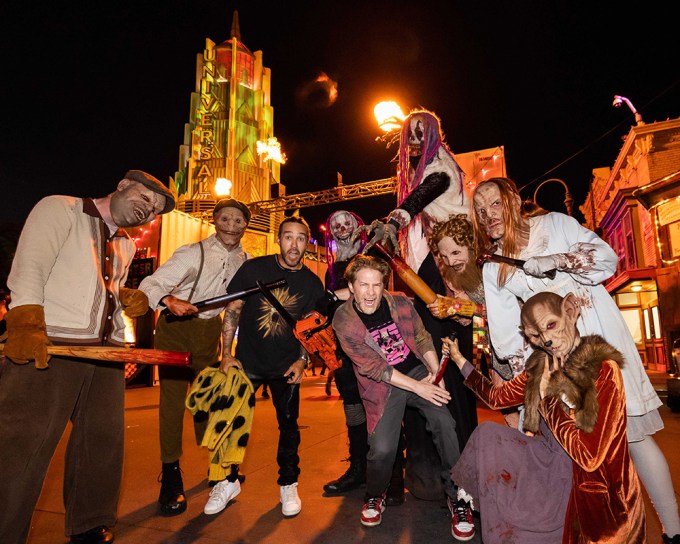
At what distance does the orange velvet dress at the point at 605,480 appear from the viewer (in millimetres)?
1732

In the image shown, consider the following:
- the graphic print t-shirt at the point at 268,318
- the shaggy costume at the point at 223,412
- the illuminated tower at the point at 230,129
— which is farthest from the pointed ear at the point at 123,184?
the illuminated tower at the point at 230,129

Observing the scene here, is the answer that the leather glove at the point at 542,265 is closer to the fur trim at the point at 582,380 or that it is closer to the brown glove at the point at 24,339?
the fur trim at the point at 582,380

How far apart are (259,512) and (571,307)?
7.71 feet

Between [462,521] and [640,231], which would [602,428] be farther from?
[640,231]

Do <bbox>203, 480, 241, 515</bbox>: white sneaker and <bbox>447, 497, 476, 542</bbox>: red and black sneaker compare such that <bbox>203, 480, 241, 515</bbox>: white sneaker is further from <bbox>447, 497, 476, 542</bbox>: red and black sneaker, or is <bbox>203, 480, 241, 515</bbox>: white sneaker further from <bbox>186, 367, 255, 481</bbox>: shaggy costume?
<bbox>447, 497, 476, 542</bbox>: red and black sneaker

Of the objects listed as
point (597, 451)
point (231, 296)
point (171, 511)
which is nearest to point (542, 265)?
point (597, 451)

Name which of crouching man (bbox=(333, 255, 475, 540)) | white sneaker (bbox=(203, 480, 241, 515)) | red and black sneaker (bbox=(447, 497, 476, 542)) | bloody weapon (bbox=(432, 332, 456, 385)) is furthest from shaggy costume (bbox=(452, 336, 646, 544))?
white sneaker (bbox=(203, 480, 241, 515))


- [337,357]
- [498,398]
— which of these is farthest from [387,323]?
[498,398]

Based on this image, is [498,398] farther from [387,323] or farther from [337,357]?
[337,357]

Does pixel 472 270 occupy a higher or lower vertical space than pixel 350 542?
higher

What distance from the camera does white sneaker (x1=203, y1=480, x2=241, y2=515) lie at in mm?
2863

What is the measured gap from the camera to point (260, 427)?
5.85m

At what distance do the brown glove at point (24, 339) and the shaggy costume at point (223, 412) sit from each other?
3.32ft

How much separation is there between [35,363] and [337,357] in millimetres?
1975
